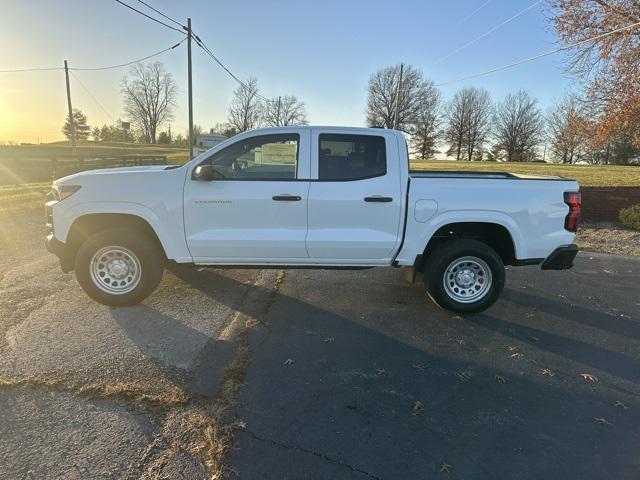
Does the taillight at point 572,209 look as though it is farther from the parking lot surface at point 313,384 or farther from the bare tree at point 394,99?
the bare tree at point 394,99

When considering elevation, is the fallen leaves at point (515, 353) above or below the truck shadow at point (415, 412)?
above

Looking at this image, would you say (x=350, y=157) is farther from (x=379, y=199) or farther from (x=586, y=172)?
(x=586, y=172)

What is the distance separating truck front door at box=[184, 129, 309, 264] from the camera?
15.4ft

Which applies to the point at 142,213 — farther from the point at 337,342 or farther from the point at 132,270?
the point at 337,342

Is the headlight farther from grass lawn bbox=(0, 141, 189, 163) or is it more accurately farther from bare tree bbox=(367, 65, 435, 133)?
bare tree bbox=(367, 65, 435, 133)

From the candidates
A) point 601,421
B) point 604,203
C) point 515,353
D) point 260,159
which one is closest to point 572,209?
point 515,353

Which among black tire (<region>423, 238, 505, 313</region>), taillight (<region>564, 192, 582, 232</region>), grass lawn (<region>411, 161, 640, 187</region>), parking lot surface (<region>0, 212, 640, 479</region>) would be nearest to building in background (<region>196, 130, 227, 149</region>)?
parking lot surface (<region>0, 212, 640, 479</region>)

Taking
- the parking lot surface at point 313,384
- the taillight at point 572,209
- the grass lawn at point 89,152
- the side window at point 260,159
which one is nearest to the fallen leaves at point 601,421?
the parking lot surface at point 313,384

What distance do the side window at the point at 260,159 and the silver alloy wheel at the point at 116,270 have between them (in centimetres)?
135

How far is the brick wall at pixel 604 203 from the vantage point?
12.0 m

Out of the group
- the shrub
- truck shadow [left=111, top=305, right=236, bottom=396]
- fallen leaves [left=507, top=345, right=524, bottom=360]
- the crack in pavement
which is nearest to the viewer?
the crack in pavement

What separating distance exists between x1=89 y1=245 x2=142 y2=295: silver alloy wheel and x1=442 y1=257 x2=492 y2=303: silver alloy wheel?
3346mm

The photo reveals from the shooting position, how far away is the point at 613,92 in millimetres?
Result: 15039

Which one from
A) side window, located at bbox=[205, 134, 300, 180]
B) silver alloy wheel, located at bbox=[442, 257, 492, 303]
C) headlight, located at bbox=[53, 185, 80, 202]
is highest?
side window, located at bbox=[205, 134, 300, 180]
